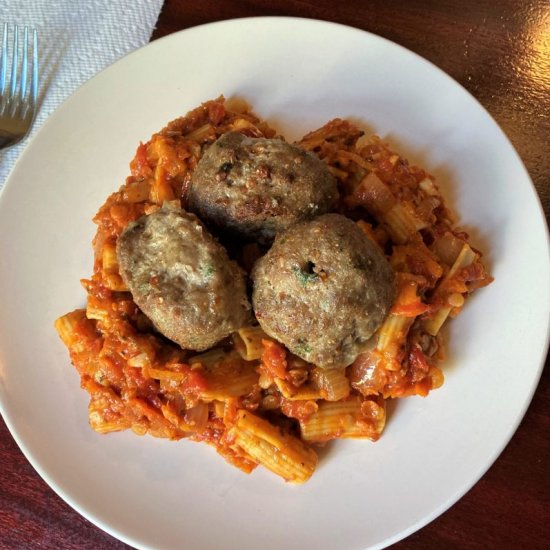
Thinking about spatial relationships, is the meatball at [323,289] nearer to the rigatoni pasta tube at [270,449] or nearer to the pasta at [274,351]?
the pasta at [274,351]

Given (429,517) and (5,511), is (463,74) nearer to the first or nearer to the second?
(429,517)

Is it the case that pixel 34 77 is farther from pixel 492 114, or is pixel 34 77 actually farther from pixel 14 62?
pixel 492 114

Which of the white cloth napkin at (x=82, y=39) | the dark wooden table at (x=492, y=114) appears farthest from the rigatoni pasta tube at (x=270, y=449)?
the white cloth napkin at (x=82, y=39)

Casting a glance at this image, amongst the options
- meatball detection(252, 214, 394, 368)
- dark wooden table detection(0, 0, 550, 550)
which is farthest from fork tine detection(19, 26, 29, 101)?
meatball detection(252, 214, 394, 368)

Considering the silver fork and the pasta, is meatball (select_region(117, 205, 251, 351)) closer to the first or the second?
the pasta

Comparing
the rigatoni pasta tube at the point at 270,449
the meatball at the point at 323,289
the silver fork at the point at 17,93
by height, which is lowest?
the rigatoni pasta tube at the point at 270,449

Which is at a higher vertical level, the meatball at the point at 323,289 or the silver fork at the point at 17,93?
the meatball at the point at 323,289
